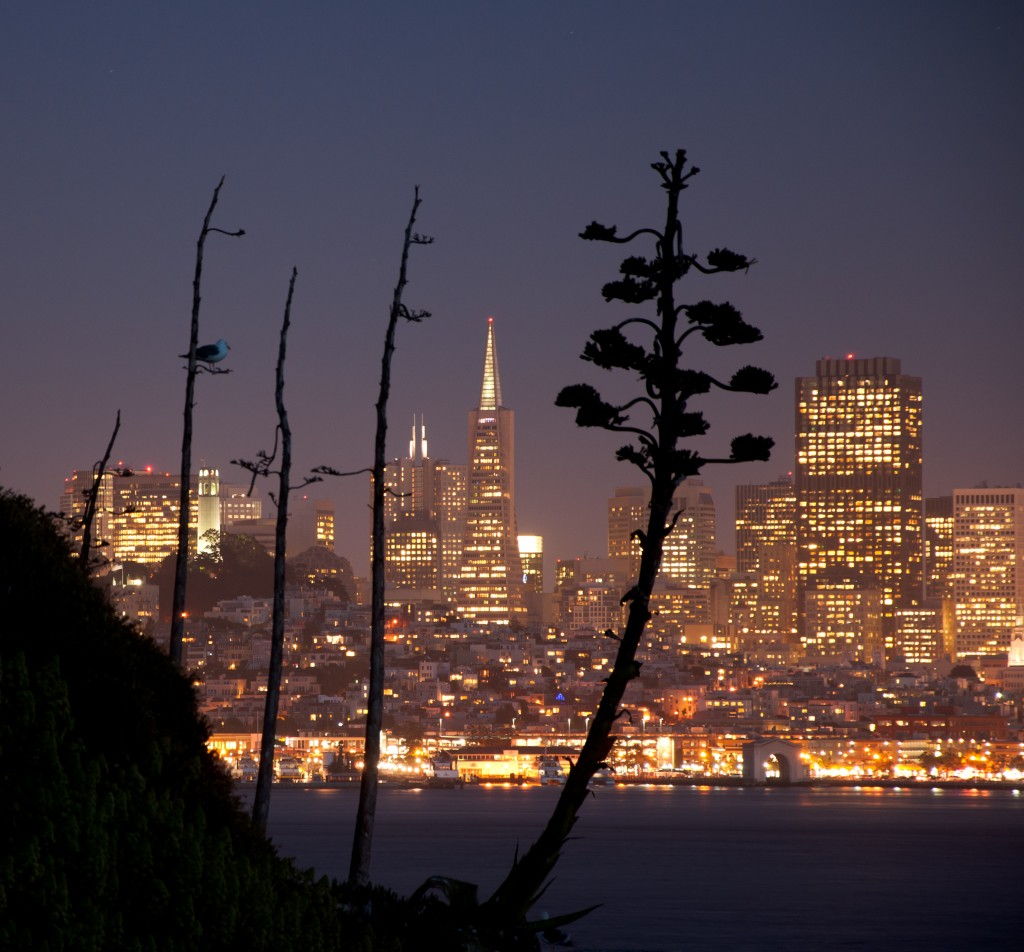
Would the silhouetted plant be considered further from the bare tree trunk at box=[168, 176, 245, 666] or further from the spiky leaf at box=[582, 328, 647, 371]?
the bare tree trunk at box=[168, 176, 245, 666]

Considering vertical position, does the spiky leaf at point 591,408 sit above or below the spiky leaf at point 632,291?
below

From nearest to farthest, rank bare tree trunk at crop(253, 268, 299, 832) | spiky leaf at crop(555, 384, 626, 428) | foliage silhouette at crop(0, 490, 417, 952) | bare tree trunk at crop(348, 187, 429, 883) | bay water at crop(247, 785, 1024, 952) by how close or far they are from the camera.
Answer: foliage silhouette at crop(0, 490, 417, 952) → spiky leaf at crop(555, 384, 626, 428) → bare tree trunk at crop(348, 187, 429, 883) → bare tree trunk at crop(253, 268, 299, 832) → bay water at crop(247, 785, 1024, 952)

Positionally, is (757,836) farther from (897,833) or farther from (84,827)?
(84,827)

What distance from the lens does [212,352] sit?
2545 cm

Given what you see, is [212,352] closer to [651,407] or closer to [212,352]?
[212,352]

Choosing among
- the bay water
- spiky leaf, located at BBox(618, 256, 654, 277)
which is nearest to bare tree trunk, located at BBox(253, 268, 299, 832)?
the bay water

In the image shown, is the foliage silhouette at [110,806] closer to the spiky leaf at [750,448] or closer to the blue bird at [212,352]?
the spiky leaf at [750,448]

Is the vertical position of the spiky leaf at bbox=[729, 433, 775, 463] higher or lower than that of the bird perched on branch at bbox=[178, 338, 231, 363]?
lower

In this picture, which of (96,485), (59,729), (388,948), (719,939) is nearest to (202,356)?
(96,485)

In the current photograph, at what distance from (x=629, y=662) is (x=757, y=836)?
100 m

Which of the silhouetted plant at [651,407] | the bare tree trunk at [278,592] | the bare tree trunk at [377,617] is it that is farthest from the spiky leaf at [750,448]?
the bare tree trunk at [278,592]

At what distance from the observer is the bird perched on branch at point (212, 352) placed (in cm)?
2538

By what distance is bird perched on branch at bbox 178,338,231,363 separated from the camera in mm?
25375

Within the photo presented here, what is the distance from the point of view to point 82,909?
10508mm
